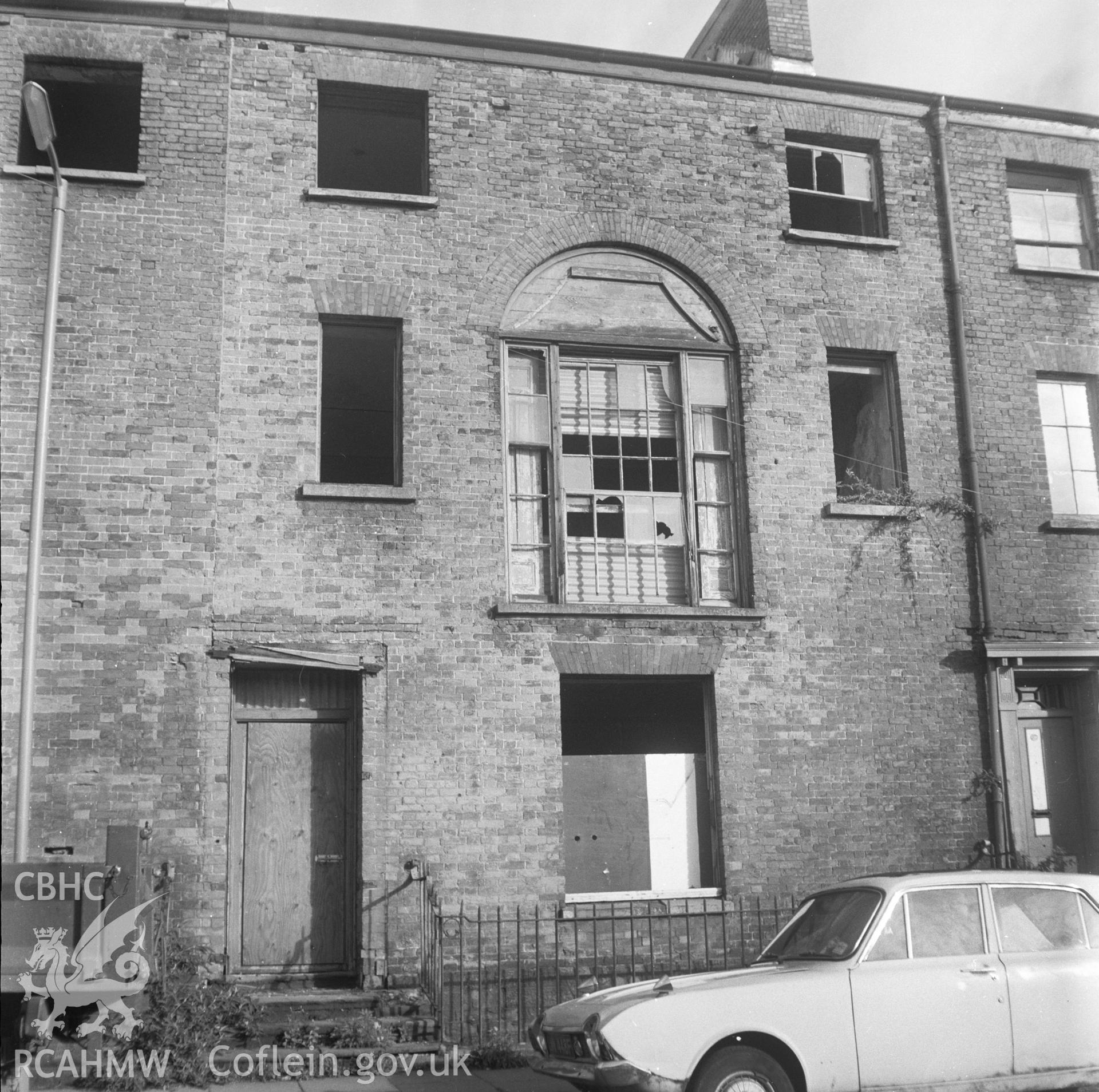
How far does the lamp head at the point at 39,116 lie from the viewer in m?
10.1

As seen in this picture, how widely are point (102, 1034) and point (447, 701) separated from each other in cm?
404

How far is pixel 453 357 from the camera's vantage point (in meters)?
12.1

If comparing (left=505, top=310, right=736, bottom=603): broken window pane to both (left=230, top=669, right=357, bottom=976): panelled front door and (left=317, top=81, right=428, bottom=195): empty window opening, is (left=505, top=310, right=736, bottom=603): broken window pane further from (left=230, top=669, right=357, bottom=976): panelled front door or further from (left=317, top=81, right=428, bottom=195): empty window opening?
(left=317, top=81, right=428, bottom=195): empty window opening

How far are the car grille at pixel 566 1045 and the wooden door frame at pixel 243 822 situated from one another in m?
3.72

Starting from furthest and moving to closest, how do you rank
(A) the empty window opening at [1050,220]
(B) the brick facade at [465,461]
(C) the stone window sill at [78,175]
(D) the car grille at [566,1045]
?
(A) the empty window opening at [1050,220]
(C) the stone window sill at [78,175]
(B) the brick facade at [465,461]
(D) the car grille at [566,1045]

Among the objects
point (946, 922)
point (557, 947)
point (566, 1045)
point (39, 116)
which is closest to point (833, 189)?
point (39, 116)

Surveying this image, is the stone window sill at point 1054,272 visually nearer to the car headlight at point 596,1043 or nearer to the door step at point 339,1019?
the door step at point 339,1019

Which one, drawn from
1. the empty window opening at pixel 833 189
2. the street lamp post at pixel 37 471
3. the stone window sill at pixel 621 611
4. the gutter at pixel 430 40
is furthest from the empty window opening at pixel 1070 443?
the street lamp post at pixel 37 471

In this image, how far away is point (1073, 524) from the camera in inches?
516

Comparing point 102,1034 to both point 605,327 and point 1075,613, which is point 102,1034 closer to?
point 605,327

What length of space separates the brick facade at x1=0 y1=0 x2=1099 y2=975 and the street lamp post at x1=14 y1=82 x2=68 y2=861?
0.14 metres

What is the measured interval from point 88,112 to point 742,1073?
10884 mm

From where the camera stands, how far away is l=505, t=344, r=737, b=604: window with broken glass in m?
12.2

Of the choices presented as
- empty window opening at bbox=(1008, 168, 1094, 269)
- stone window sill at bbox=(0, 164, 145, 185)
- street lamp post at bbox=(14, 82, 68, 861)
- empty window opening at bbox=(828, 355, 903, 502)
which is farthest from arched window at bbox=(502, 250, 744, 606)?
street lamp post at bbox=(14, 82, 68, 861)
